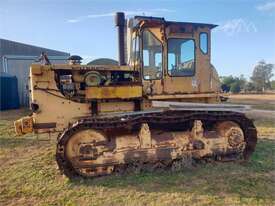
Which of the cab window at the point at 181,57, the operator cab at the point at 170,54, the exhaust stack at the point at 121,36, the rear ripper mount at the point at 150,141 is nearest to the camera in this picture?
the rear ripper mount at the point at 150,141

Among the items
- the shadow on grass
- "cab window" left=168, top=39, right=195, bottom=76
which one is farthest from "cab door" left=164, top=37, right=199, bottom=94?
the shadow on grass

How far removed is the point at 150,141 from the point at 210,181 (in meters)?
1.38

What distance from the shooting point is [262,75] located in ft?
209

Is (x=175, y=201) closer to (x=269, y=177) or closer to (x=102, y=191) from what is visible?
(x=102, y=191)

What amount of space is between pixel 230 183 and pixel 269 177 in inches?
36.0

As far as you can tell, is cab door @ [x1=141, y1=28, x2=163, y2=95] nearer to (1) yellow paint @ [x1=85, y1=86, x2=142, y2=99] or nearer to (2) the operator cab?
(2) the operator cab

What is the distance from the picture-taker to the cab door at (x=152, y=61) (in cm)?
590

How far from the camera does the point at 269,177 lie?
209 inches

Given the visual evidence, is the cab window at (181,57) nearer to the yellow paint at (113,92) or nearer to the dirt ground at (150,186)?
the yellow paint at (113,92)

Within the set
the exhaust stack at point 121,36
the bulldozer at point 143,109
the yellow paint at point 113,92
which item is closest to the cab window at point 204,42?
the bulldozer at point 143,109

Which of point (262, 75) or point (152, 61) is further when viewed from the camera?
point (262, 75)

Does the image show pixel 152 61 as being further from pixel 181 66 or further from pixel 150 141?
pixel 150 141

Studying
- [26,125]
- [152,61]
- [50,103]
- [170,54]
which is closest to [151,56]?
[152,61]

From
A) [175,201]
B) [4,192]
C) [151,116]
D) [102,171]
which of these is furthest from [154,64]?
[4,192]
